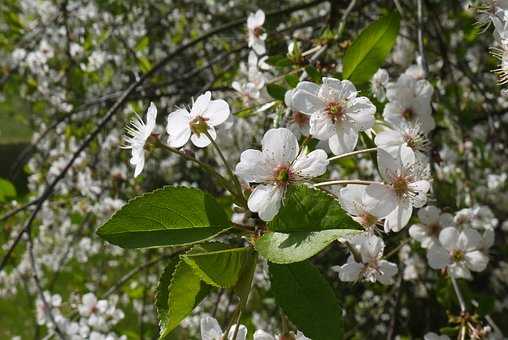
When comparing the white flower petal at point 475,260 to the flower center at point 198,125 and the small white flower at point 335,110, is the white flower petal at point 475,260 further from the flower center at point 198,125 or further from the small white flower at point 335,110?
the flower center at point 198,125

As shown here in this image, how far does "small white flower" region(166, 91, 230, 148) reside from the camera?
3.38ft

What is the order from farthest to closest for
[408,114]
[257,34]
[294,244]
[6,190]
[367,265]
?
[6,190], [257,34], [408,114], [367,265], [294,244]

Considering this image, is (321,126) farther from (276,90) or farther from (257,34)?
(257,34)

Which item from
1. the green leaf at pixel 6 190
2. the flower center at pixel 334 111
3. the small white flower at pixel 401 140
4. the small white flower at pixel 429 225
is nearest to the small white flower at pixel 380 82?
the small white flower at pixel 401 140

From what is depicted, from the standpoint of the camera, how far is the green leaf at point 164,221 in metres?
0.85

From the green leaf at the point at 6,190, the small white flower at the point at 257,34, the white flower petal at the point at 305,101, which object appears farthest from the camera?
the green leaf at the point at 6,190

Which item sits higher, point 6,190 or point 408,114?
point 408,114

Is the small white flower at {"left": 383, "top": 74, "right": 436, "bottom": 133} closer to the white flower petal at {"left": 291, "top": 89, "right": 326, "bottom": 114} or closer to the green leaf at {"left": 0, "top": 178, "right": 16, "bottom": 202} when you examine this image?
the white flower petal at {"left": 291, "top": 89, "right": 326, "bottom": 114}

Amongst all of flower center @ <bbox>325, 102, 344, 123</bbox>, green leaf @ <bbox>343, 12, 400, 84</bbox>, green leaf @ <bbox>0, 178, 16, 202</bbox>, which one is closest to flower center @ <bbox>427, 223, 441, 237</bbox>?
green leaf @ <bbox>343, 12, 400, 84</bbox>

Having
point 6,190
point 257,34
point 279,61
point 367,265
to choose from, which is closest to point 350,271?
point 367,265

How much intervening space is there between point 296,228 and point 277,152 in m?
0.14

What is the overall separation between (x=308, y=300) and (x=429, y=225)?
641mm

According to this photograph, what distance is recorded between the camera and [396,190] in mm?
925

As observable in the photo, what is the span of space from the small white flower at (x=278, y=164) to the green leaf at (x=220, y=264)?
0.11 metres
